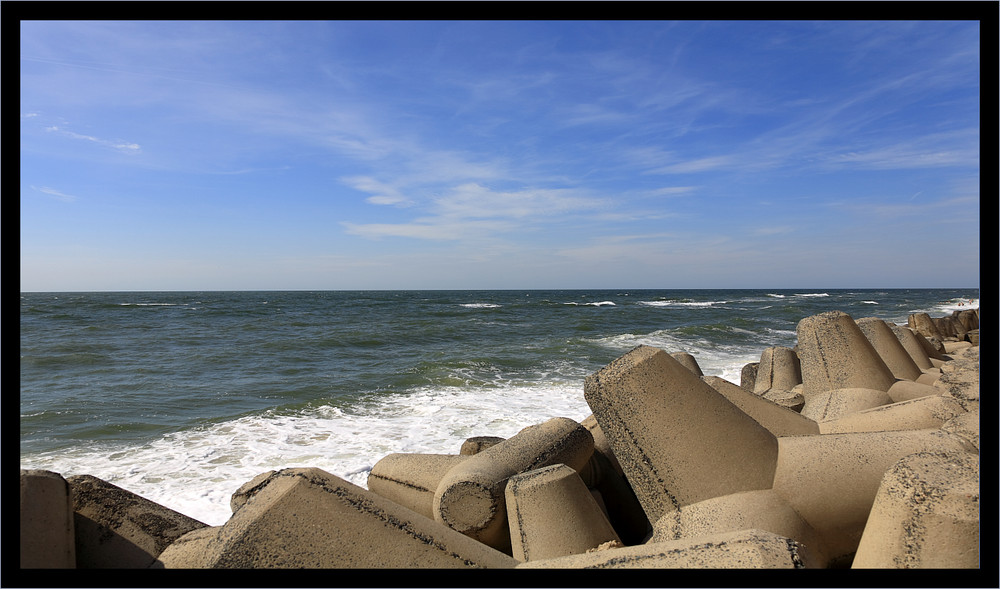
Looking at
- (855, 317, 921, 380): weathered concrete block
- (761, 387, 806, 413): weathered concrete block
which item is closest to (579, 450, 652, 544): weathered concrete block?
(761, 387, 806, 413): weathered concrete block

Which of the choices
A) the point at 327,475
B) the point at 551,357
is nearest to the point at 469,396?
the point at 551,357

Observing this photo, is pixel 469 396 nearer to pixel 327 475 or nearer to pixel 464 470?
pixel 464 470

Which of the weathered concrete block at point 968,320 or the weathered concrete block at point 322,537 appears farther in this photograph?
the weathered concrete block at point 968,320

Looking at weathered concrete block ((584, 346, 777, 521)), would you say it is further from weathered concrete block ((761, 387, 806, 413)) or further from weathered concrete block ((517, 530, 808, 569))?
weathered concrete block ((761, 387, 806, 413))

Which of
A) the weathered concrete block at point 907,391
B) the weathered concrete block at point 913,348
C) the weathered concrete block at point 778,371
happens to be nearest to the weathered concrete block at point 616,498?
the weathered concrete block at point 907,391

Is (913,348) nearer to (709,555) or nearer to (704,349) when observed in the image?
(709,555)

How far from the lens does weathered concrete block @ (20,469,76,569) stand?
1620 millimetres

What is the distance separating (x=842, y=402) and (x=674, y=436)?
224cm

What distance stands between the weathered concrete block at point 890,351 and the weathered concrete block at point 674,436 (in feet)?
11.5

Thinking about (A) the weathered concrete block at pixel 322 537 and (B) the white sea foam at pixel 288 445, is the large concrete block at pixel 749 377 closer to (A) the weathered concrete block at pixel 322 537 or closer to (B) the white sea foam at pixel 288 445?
(B) the white sea foam at pixel 288 445

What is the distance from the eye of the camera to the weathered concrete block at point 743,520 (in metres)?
1.88

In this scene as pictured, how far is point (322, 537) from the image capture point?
64.8 inches

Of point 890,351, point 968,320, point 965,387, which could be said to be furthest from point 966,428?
point 968,320

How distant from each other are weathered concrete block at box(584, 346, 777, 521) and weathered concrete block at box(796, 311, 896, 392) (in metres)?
2.20
